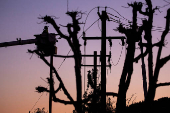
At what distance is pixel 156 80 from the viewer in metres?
13.5

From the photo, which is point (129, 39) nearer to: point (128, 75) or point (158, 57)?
point (128, 75)

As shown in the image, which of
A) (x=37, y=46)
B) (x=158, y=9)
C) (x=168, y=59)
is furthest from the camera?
(x=37, y=46)

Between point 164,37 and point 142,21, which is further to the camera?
point 142,21

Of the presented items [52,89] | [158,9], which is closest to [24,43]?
[52,89]

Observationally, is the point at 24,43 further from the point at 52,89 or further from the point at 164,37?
the point at 164,37

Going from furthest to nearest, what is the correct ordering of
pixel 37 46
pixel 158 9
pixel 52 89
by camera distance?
pixel 37 46 < pixel 52 89 < pixel 158 9

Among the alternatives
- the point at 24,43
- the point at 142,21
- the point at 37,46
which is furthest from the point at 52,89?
the point at 142,21

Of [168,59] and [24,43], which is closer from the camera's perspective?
[168,59]

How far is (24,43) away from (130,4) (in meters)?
7.31

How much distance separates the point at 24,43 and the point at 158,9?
8700mm

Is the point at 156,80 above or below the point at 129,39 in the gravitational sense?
below

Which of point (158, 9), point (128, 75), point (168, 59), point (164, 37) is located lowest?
point (128, 75)

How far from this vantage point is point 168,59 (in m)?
13.4

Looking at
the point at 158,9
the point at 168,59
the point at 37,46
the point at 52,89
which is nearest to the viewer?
the point at 168,59
